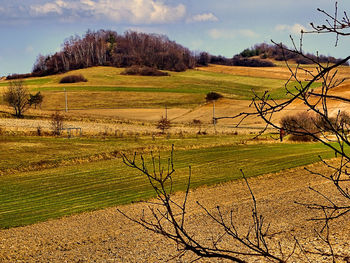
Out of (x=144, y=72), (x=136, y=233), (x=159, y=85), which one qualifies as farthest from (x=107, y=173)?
(x=144, y=72)

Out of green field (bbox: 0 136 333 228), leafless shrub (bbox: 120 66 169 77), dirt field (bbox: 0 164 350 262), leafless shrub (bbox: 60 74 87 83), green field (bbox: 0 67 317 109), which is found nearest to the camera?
dirt field (bbox: 0 164 350 262)

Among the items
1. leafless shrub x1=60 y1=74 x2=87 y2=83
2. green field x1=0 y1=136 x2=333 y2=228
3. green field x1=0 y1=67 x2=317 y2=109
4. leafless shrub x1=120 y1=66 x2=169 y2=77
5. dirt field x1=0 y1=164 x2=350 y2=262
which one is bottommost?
green field x1=0 y1=136 x2=333 y2=228

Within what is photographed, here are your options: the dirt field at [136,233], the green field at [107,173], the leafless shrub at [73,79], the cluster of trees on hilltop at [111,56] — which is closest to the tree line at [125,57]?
the cluster of trees on hilltop at [111,56]

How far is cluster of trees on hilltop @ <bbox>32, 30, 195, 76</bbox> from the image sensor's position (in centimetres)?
14075

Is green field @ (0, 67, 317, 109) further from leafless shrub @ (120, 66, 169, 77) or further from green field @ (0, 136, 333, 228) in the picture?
green field @ (0, 136, 333, 228)

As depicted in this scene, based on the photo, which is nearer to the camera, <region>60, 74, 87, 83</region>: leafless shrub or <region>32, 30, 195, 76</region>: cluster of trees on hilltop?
<region>60, 74, 87, 83</region>: leafless shrub

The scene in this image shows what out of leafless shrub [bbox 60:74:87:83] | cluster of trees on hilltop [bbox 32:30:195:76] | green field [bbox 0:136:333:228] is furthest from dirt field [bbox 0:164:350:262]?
cluster of trees on hilltop [bbox 32:30:195:76]

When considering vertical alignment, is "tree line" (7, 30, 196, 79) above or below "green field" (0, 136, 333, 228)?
above

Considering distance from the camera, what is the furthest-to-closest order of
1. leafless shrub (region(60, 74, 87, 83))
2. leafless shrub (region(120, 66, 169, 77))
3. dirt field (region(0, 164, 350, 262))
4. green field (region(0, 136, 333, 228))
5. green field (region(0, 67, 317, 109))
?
leafless shrub (region(120, 66, 169, 77)) → leafless shrub (region(60, 74, 87, 83)) → green field (region(0, 67, 317, 109)) → green field (region(0, 136, 333, 228)) → dirt field (region(0, 164, 350, 262))

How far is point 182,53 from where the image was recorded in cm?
15100

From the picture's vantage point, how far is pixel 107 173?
3300cm

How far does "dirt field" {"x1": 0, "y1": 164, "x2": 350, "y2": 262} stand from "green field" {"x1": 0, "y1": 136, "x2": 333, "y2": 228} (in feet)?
6.07

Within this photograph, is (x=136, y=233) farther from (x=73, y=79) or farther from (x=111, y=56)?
(x=111, y=56)

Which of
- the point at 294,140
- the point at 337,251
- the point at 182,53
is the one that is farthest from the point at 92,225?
the point at 182,53
